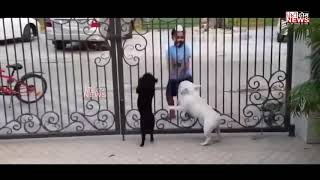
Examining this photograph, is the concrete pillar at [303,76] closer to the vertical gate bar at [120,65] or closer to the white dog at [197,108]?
the white dog at [197,108]

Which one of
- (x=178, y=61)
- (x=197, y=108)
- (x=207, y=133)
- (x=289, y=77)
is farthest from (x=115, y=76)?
(x=289, y=77)

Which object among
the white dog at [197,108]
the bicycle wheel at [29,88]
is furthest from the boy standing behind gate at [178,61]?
the bicycle wheel at [29,88]

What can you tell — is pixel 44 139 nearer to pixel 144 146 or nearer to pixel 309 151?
pixel 144 146

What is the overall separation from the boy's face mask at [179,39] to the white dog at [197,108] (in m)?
0.48

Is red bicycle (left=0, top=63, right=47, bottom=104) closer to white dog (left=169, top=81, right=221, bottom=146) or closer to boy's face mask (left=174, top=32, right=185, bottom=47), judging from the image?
boy's face mask (left=174, top=32, right=185, bottom=47)

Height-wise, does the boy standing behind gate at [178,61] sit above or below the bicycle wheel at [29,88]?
above

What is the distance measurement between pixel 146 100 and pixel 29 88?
1.84 metres

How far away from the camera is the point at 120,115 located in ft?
16.2

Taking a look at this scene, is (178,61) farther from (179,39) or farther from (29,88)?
(29,88)

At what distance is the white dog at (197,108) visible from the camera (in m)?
4.55

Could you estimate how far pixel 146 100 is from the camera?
4590 mm
